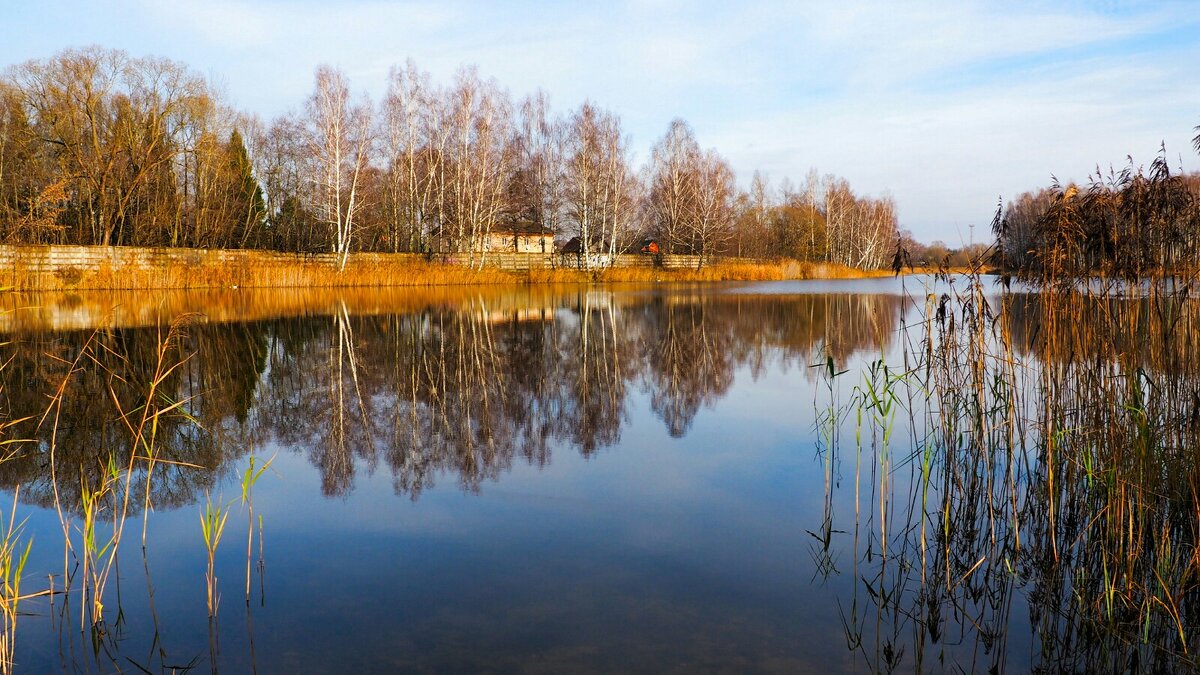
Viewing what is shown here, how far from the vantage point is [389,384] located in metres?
7.30

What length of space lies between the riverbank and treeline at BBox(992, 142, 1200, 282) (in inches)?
875

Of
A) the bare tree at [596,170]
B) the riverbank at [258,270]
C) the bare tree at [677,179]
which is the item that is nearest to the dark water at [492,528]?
the riverbank at [258,270]

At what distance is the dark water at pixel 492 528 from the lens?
2.51m

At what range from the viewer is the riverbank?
21828mm

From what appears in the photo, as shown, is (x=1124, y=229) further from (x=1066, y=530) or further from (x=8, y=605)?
(x=8, y=605)

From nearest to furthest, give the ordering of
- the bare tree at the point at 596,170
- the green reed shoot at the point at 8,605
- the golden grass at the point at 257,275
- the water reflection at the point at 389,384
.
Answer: the green reed shoot at the point at 8,605, the water reflection at the point at 389,384, the golden grass at the point at 257,275, the bare tree at the point at 596,170

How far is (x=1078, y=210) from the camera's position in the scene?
352 centimetres

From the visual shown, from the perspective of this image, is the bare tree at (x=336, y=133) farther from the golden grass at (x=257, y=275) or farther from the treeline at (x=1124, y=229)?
the treeline at (x=1124, y=229)

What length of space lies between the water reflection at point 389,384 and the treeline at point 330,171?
14.1m

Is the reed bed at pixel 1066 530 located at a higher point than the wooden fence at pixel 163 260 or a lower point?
lower

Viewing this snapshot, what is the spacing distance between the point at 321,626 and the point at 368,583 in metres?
0.35

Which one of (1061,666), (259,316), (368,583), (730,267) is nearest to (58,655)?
(368,583)

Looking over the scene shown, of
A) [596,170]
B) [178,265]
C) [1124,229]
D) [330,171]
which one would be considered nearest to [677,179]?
[596,170]

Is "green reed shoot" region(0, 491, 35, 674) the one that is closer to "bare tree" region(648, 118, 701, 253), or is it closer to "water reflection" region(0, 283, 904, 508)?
"water reflection" region(0, 283, 904, 508)
